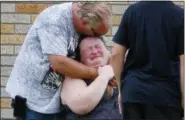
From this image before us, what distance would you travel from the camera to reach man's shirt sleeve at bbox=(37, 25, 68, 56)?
11.0 feet

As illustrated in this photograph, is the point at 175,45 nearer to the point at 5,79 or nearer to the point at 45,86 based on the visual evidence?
the point at 45,86

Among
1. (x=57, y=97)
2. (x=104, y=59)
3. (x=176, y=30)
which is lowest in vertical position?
(x=57, y=97)

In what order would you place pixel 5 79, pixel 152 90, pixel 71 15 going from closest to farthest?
pixel 152 90 < pixel 71 15 < pixel 5 79

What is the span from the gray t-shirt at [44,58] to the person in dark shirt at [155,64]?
1.31 feet

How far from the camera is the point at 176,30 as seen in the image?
3.17 meters

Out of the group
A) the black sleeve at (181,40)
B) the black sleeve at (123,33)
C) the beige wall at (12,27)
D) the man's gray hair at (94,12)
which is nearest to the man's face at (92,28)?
the man's gray hair at (94,12)

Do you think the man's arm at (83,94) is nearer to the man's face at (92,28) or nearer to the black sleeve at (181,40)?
the man's face at (92,28)

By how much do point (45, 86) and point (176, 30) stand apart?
0.89 meters

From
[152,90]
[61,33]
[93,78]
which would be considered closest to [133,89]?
[152,90]

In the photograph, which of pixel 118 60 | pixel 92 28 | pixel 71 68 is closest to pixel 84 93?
pixel 71 68

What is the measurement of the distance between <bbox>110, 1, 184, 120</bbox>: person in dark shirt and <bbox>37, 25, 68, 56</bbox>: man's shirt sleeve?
16.0 inches

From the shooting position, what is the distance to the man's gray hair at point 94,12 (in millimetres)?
3410

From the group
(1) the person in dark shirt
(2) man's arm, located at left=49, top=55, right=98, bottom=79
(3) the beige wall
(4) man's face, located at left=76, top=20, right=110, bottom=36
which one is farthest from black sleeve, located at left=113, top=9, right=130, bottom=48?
(3) the beige wall

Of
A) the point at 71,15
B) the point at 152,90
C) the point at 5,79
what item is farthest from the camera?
the point at 5,79
